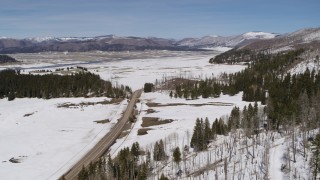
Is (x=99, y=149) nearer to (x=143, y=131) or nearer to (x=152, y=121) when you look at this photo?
(x=143, y=131)

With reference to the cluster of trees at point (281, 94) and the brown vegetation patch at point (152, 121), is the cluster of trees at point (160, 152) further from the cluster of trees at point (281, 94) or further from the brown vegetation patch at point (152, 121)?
the brown vegetation patch at point (152, 121)

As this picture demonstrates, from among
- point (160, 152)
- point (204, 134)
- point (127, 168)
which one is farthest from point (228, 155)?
point (127, 168)

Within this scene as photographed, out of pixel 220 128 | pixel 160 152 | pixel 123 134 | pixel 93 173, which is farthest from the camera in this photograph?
pixel 123 134

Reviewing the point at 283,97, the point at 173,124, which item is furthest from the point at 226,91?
the point at 173,124

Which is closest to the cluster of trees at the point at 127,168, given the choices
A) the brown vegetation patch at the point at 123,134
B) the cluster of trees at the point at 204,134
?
the cluster of trees at the point at 204,134

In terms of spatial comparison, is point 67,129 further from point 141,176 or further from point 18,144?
point 141,176

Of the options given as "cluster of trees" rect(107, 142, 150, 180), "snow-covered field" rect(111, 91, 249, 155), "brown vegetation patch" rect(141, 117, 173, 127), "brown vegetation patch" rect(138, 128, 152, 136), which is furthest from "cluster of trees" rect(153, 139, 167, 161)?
"brown vegetation patch" rect(141, 117, 173, 127)
